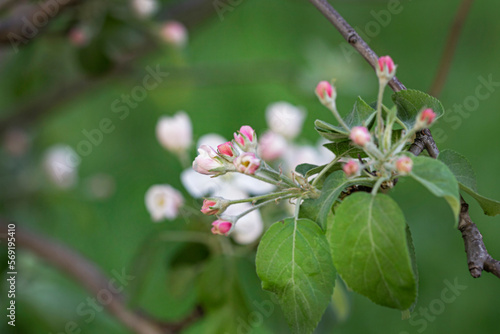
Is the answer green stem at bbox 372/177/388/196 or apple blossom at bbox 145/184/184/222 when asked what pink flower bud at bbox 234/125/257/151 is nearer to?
green stem at bbox 372/177/388/196

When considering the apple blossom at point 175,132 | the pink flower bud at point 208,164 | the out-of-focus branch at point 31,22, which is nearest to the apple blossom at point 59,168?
the out-of-focus branch at point 31,22

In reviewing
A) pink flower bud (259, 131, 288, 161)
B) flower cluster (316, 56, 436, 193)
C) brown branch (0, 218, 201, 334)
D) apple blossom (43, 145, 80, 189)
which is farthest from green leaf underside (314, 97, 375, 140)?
apple blossom (43, 145, 80, 189)

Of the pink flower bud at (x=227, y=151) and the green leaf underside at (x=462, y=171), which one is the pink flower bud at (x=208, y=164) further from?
the green leaf underside at (x=462, y=171)

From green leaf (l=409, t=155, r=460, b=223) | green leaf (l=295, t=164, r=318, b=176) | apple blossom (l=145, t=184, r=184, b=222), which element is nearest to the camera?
green leaf (l=409, t=155, r=460, b=223)

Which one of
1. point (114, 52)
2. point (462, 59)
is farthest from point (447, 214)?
point (114, 52)

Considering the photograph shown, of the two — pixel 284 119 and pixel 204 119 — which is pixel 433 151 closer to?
pixel 284 119

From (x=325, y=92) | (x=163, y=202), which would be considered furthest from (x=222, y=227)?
(x=163, y=202)
